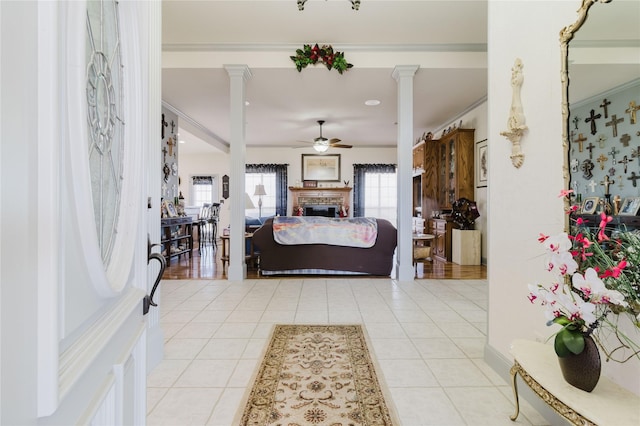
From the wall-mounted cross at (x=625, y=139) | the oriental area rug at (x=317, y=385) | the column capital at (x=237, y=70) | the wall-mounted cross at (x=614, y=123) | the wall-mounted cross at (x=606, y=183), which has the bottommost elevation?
the oriental area rug at (x=317, y=385)

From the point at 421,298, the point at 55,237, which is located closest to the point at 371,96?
the point at 421,298

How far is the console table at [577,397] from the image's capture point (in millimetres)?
988

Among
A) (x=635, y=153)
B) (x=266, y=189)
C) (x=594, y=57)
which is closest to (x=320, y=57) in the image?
(x=594, y=57)

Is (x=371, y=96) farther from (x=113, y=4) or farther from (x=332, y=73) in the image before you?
(x=113, y=4)

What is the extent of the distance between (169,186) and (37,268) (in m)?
6.39

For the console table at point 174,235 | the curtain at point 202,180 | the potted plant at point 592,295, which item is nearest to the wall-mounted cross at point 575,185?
the potted plant at point 592,295

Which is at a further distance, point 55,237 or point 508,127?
point 508,127

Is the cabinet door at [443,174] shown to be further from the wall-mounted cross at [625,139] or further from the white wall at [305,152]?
the wall-mounted cross at [625,139]

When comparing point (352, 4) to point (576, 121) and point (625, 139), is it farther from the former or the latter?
point (625, 139)

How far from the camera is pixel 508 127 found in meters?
1.78

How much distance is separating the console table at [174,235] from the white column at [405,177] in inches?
137

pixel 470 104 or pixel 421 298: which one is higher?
pixel 470 104

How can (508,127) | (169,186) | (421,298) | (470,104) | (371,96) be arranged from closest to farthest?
(508,127) → (421,298) → (371,96) → (470,104) → (169,186)

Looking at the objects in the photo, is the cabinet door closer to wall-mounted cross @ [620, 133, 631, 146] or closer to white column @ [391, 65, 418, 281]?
white column @ [391, 65, 418, 281]
